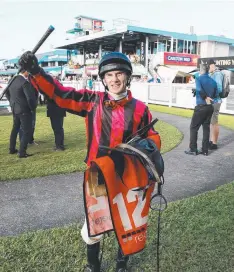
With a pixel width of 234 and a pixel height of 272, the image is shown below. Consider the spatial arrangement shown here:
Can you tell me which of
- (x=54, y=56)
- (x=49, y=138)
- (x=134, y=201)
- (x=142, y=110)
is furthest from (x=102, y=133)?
(x=54, y=56)

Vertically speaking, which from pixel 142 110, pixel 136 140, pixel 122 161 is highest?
pixel 142 110

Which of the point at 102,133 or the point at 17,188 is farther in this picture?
the point at 17,188

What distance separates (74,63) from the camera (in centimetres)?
5059

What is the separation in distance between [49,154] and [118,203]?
4735mm

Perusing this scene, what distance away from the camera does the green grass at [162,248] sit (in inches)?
106

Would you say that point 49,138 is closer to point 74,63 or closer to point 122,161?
point 122,161

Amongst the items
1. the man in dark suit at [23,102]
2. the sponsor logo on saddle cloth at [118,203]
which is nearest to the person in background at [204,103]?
the man in dark suit at [23,102]

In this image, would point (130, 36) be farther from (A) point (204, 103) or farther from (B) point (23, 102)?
(B) point (23, 102)

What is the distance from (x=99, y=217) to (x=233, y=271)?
1358mm

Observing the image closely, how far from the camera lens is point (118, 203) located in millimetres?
2139

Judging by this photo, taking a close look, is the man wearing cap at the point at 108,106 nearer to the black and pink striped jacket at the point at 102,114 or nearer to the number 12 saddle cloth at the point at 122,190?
the black and pink striped jacket at the point at 102,114

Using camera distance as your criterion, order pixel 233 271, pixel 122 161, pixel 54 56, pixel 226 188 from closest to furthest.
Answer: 1. pixel 122 161
2. pixel 233 271
3. pixel 226 188
4. pixel 54 56

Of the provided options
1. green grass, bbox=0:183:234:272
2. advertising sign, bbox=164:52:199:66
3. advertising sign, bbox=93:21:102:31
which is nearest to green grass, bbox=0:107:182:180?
green grass, bbox=0:183:234:272

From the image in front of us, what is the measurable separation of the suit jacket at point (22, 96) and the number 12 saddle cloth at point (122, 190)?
435 centimetres
